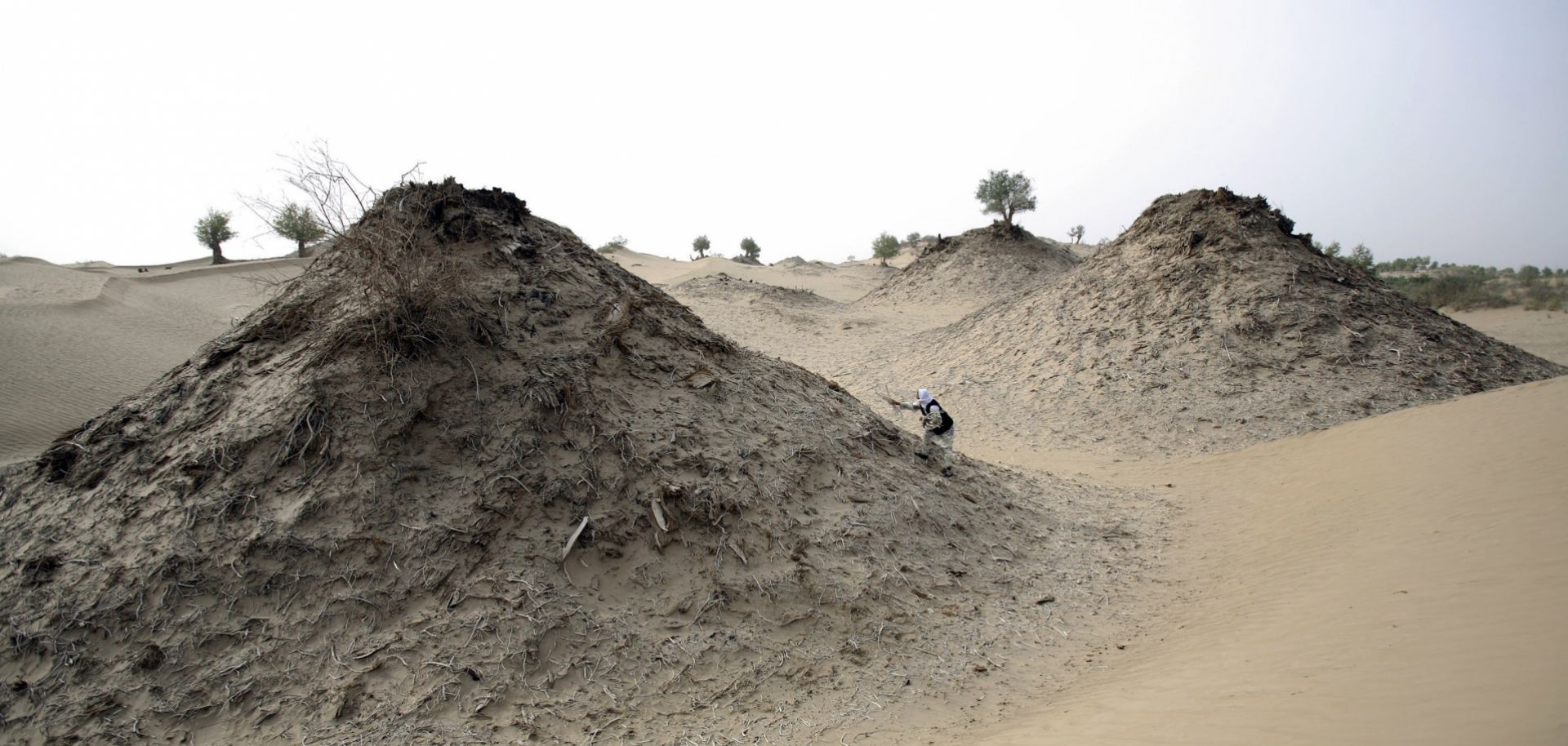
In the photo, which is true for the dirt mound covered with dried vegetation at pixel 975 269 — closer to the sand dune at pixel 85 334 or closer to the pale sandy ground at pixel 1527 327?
the pale sandy ground at pixel 1527 327

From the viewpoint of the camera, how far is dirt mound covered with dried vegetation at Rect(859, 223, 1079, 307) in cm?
2661

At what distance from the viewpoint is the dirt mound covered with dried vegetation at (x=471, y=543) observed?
4156 mm

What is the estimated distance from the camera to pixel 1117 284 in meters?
15.1

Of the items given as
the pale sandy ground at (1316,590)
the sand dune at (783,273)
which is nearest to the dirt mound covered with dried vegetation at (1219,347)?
the pale sandy ground at (1316,590)

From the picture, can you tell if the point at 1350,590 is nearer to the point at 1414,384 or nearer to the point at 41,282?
the point at 1414,384

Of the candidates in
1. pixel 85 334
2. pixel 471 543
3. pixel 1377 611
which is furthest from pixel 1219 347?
pixel 85 334

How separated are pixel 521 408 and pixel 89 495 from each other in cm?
288

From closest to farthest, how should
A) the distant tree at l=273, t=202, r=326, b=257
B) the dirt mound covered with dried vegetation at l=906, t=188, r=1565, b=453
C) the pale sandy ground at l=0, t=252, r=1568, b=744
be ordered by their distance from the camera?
the pale sandy ground at l=0, t=252, r=1568, b=744 → the distant tree at l=273, t=202, r=326, b=257 → the dirt mound covered with dried vegetation at l=906, t=188, r=1565, b=453

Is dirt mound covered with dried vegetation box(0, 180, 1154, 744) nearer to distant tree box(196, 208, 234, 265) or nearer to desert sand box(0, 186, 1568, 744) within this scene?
desert sand box(0, 186, 1568, 744)

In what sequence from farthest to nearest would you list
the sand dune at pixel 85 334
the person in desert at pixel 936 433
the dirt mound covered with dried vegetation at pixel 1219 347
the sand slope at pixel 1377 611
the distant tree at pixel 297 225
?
the dirt mound covered with dried vegetation at pixel 1219 347 < the sand dune at pixel 85 334 < the person in desert at pixel 936 433 < the distant tree at pixel 297 225 < the sand slope at pixel 1377 611

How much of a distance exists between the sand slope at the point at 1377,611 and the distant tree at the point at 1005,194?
969 inches

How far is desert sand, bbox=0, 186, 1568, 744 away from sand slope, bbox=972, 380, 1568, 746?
3 centimetres

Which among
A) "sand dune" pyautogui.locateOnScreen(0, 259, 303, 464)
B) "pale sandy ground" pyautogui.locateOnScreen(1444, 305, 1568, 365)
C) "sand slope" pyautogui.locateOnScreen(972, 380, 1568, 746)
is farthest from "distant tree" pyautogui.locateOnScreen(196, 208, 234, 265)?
"pale sandy ground" pyautogui.locateOnScreen(1444, 305, 1568, 365)

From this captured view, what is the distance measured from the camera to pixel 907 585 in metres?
5.62
